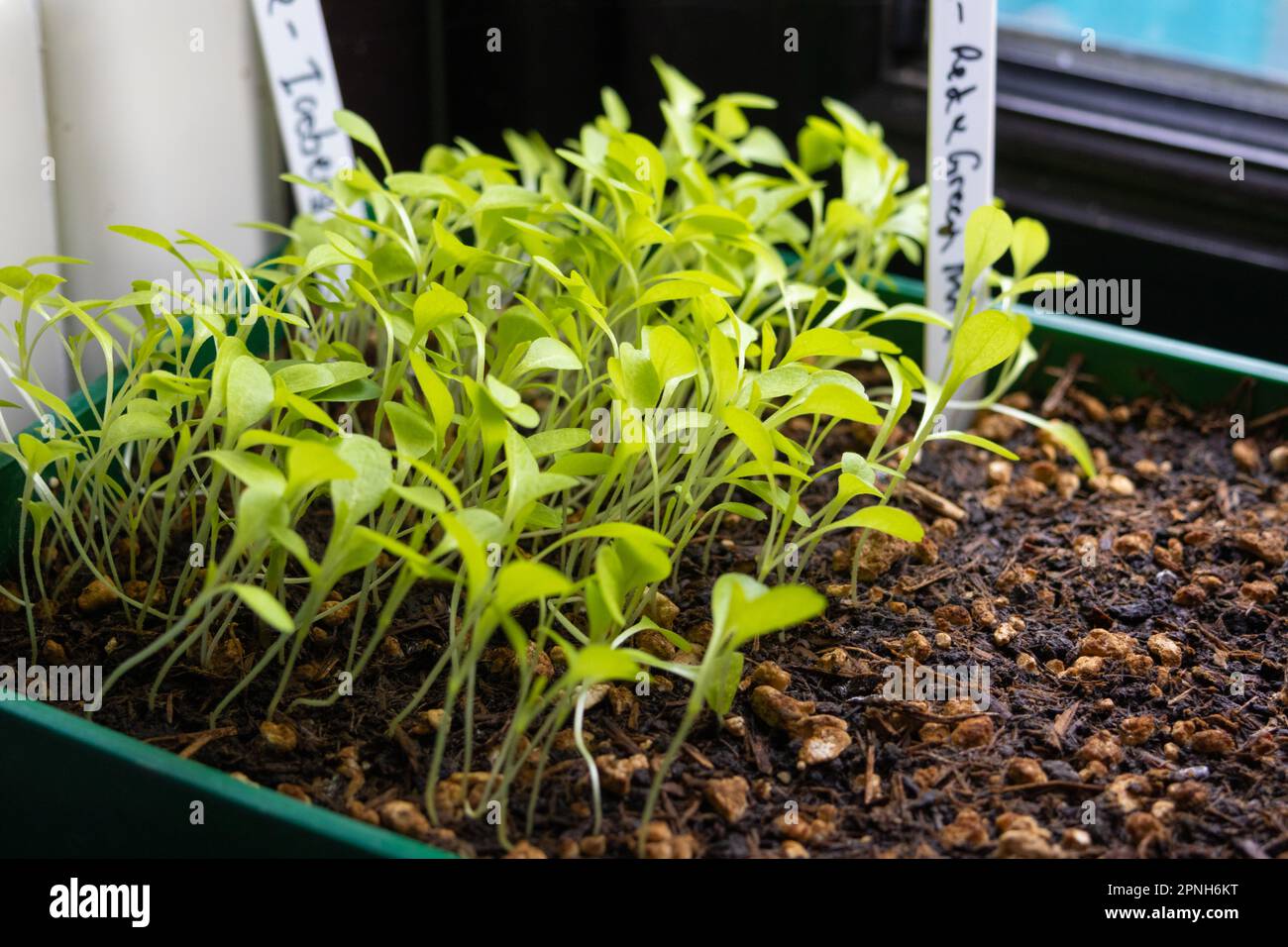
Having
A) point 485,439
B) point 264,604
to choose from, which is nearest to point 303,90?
point 485,439

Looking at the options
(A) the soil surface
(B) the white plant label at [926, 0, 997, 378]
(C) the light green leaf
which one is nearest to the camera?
(C) the light green leaf

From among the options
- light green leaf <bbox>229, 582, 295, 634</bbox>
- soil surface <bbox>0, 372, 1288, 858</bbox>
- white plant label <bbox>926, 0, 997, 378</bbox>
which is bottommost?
soil surface <bbox>0, 372, 1288, 858</bbox>

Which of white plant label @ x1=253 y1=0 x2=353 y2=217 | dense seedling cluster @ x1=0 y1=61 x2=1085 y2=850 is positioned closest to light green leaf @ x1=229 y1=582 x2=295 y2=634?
dense seedling cluster @ x1=0 y1=61 x2=1085 y2=850

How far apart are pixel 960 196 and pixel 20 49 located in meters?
0.76

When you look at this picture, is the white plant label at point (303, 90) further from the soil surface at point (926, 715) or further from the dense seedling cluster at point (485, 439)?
the soil surface at point (926, 715)

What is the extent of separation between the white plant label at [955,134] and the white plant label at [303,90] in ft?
1.74

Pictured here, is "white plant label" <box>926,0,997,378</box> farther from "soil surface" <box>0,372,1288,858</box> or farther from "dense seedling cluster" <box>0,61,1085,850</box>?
"soil surface" <box>0,372,1288,858</box>

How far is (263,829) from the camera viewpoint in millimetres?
652

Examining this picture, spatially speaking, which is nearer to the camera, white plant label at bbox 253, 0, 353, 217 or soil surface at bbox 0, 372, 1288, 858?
soil surface at bbox 0, 372, 1288, 858

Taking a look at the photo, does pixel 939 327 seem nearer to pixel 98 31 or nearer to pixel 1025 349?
pixel 1025 349

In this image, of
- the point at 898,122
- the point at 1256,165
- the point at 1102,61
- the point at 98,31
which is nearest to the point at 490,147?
the point at 898,122

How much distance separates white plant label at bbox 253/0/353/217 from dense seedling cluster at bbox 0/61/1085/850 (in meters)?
0.12

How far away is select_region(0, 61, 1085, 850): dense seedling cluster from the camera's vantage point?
0.68m

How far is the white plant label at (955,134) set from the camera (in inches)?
41.3
